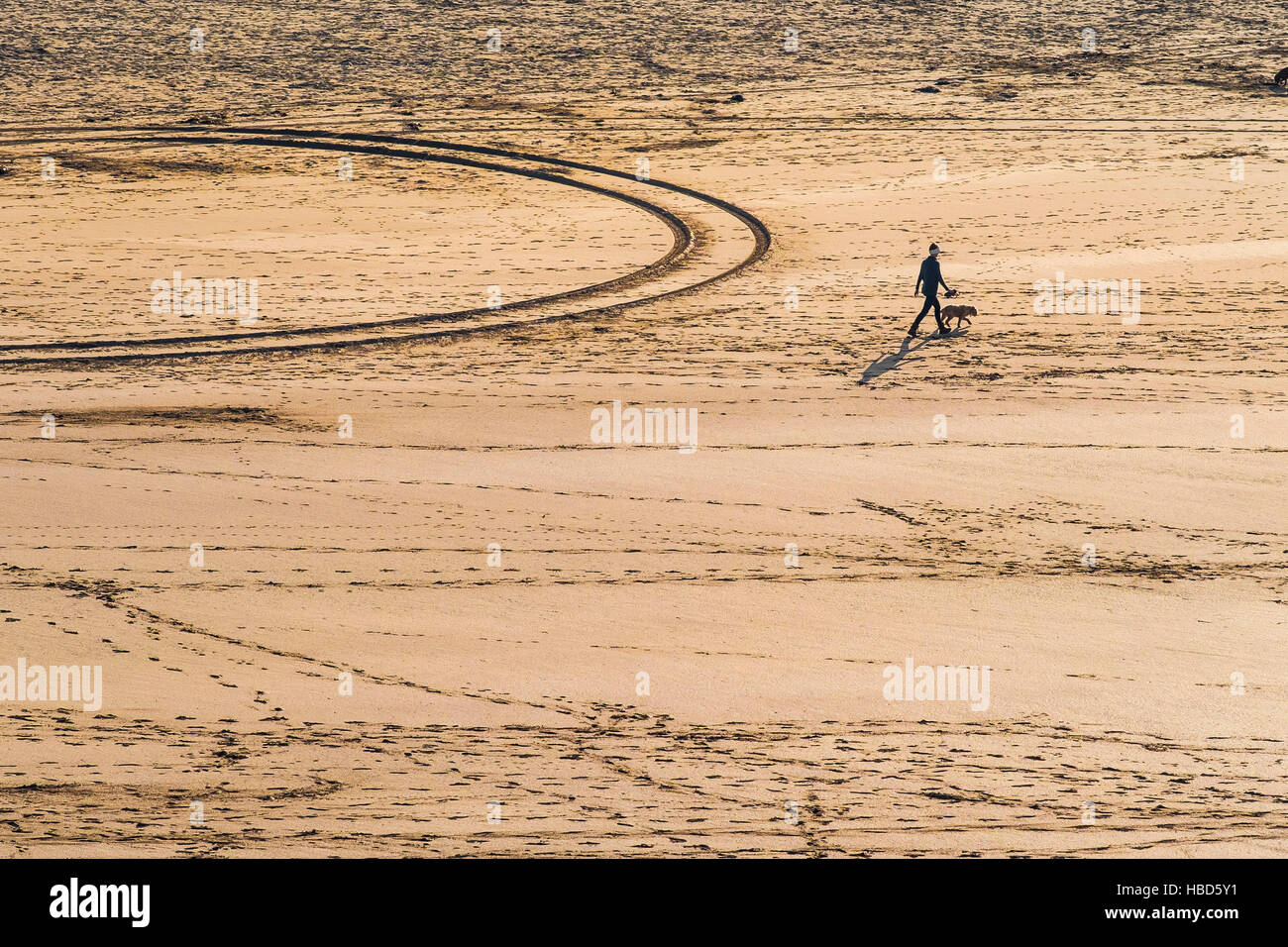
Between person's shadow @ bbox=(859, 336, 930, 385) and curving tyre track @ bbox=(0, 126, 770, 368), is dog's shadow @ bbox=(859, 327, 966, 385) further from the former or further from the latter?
curving tyre track @ bbox=(0, 126, 770, 368)

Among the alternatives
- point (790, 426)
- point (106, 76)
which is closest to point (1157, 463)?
point (790, 426)

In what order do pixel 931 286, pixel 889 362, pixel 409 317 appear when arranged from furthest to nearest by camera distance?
1. pixel 409 317
2. pixel 931 286
3. pixel 889 362

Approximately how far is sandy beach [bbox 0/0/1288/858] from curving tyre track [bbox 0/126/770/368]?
0.11 meters

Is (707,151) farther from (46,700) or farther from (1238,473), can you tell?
(46,700)

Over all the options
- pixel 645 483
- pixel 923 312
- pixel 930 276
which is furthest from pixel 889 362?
pixel 645 483

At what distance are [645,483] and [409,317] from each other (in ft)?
20.1

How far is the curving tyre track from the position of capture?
16.1 meters

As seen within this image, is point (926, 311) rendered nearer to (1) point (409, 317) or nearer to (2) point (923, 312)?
(2) point (923, 312)

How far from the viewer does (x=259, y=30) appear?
32.3 metres

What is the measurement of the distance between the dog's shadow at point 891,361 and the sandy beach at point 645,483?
0.28 feet

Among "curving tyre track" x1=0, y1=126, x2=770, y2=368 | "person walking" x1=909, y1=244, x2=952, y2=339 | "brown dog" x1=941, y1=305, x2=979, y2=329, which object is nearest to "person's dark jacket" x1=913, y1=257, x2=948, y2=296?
"person walking" x1=909, y1=244, x2=952, y2=339

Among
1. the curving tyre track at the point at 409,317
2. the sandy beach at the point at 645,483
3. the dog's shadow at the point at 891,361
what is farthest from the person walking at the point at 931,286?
the curving tyre track at the point at 409,317

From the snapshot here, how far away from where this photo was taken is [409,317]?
1748 centimetres

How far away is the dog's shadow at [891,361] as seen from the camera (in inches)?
606
